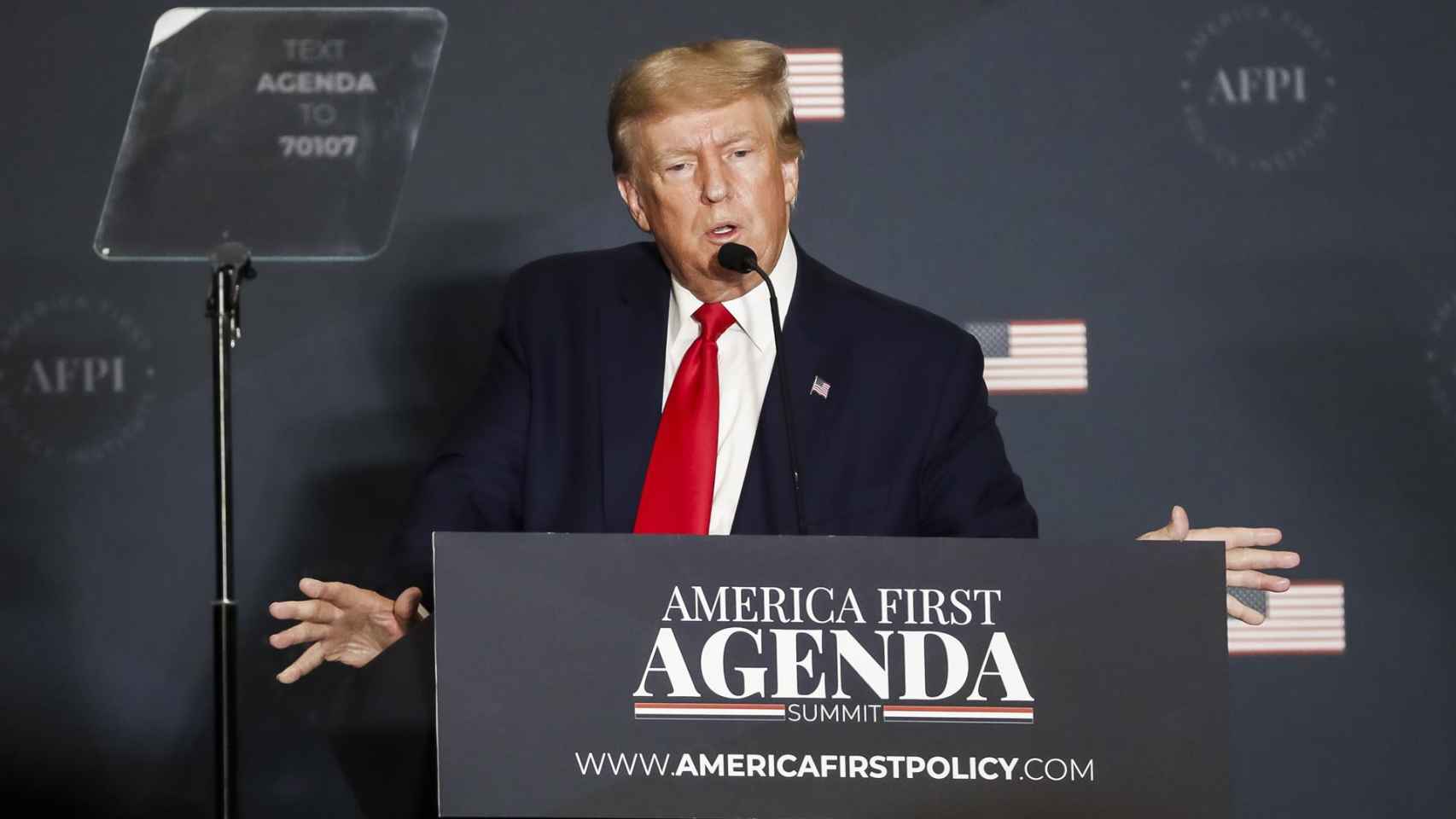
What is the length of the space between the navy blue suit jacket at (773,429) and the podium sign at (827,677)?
0.71 m

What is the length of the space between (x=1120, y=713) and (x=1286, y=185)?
2056 millimetres

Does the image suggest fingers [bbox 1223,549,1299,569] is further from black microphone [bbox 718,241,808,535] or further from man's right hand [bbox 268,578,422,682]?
man's right hand [bbox 268,578,422,682]

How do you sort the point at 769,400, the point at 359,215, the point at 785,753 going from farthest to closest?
the point at 359,215 < the point at 769,400 < the point at 785,753

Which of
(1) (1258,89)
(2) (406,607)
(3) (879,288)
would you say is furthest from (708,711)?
(1) (1258,89)

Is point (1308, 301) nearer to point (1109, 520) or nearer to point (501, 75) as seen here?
point (1109, 520)

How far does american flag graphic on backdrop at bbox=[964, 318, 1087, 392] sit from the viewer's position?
3164mm

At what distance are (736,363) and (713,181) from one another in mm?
249

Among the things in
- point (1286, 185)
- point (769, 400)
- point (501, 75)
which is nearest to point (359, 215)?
point (501, 75)

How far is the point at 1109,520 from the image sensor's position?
3.15m

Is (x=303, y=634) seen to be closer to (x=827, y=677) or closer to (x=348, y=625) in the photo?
(x=348, y=625)

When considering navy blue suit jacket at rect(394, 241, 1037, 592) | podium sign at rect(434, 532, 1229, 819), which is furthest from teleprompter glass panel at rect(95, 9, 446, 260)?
podium sign at rect(434, 532, 1229, 819)

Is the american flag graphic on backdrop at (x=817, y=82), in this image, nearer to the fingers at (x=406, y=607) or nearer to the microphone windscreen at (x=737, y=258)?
the microphone windscreen at (x=737, y=258)

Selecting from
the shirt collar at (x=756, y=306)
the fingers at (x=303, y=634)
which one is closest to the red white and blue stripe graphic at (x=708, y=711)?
the fingers at (x=303, y=634)

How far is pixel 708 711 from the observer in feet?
4.62
